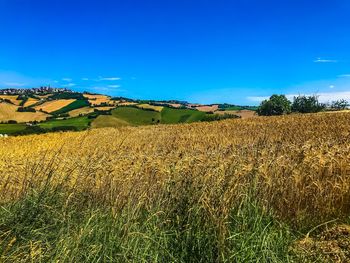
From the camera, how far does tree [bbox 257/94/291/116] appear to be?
313 ft

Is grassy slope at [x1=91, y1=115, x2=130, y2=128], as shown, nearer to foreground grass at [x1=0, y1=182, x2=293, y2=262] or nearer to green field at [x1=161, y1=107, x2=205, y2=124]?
green field at [x1=161, y1=107, x2=205, y2=124]

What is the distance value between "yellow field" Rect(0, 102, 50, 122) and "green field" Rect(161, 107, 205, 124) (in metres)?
27.7

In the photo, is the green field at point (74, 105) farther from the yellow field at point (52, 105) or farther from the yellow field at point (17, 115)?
the yellow field at point (17, 115)

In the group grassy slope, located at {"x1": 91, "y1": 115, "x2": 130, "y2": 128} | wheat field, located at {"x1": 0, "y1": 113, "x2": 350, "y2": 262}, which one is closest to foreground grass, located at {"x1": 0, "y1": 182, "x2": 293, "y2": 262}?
wheat field, located at {"x1": 0, "y1": 113, "x2": 350, "y2": 262}

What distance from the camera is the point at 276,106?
95.4m

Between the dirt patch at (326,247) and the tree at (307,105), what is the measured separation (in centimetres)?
8419

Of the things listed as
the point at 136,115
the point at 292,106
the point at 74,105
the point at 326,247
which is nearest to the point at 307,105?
the point at 292,106

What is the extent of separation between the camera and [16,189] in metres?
5.98

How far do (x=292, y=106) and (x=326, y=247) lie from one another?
93907 mm

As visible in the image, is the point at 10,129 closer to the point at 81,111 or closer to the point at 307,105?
the point at 81,111

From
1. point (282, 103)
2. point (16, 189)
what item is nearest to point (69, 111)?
point (282, 103)

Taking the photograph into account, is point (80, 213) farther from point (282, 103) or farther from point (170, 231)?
point (282, 103)

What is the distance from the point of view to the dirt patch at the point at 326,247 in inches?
167

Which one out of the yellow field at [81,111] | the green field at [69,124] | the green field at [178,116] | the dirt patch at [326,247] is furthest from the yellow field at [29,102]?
the dirt patch at [326,247]
